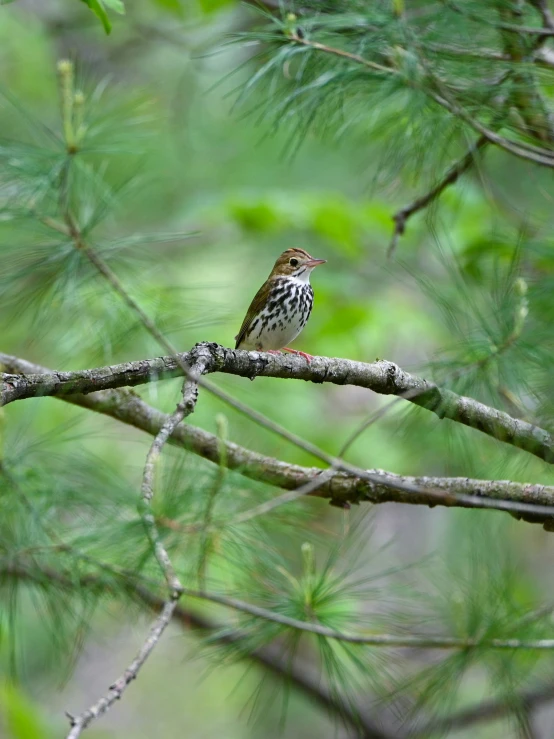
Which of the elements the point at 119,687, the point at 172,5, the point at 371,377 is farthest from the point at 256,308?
the point at 119,687

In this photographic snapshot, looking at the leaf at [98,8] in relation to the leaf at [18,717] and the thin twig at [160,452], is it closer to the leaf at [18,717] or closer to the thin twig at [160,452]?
the thin twig at [160,452]

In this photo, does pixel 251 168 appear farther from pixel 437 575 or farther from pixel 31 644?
pixel 437 575

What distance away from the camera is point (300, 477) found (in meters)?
3.20

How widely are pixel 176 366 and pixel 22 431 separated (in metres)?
1.40

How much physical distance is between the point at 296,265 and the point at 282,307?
34cm

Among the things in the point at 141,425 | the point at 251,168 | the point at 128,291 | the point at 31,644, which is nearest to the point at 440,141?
the point at 128,291

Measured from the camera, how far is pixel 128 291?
3494 millimetres

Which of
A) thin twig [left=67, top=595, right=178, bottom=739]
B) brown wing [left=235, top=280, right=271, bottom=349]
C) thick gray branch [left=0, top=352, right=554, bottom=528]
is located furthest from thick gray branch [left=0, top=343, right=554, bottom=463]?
brown wing [left=235, top=280, right=271, bottom=349]

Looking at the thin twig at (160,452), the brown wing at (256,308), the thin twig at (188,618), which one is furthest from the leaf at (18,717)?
the thin twig at (160,452)

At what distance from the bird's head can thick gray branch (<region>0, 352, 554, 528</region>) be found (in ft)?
5.29

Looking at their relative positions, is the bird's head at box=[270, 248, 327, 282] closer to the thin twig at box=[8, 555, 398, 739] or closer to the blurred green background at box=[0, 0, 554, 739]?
the blurred green background at box=[0, 0, 554, 739]

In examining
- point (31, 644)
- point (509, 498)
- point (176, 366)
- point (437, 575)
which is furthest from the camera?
point (31, 644)

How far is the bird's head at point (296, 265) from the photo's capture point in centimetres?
477

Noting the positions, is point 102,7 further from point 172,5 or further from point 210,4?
point 172,5
